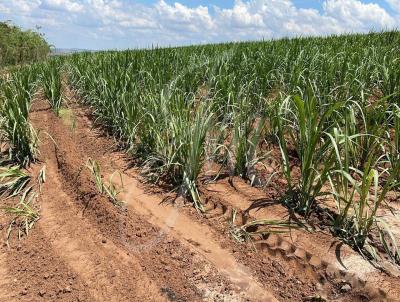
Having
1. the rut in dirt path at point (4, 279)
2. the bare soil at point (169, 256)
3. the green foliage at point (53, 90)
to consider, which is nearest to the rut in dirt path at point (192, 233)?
the bare soil at point (169, 256)

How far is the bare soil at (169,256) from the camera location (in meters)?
2.01

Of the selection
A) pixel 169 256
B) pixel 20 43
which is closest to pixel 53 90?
pixel 169 256

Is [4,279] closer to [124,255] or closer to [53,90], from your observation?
[124,255]

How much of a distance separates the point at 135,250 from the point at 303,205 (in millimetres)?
1068

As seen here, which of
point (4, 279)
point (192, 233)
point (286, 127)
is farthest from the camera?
point (286, 127)

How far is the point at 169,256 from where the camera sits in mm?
2307

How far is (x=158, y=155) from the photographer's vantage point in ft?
11.0

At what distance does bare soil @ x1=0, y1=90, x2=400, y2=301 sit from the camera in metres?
2.01

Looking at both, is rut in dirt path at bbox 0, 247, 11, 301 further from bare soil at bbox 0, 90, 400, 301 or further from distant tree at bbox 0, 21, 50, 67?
distant tree at bbox 0, 21, 50, 67

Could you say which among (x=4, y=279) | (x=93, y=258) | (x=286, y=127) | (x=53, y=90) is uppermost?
(x=286, y=127)

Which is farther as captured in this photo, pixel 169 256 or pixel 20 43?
pixel 20 43

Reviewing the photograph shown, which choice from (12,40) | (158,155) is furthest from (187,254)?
(12,40)

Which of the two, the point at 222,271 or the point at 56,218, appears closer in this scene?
the point at 222,271

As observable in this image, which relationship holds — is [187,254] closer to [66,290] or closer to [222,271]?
[222,271]
